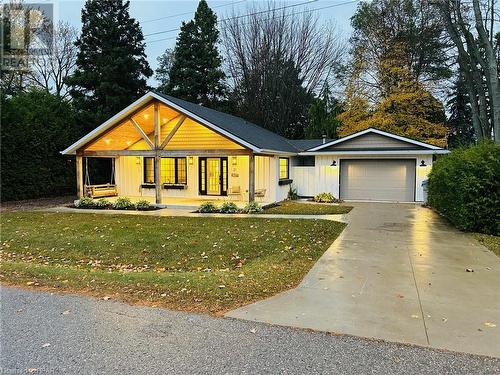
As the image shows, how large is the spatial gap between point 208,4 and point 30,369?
33.6m

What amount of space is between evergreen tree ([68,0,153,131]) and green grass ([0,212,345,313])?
12491 millimetres

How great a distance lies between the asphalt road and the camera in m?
2.97

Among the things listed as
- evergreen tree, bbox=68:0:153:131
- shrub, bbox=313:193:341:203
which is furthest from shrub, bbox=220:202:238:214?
evergreen tree, bbox=68:0:153:131

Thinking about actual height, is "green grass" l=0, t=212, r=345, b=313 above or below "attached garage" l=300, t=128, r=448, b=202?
below

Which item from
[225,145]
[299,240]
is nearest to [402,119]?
[225,145]

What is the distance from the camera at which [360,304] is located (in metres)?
4.43

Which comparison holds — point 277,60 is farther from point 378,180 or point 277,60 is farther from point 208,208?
point 208,208

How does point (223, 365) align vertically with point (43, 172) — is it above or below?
below

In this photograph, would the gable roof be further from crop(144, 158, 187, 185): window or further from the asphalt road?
the asphalt road

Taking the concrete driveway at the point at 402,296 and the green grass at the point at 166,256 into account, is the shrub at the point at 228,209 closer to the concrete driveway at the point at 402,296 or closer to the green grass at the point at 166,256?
the green grass at the point at 166,256

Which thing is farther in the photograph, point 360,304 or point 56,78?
point 56,78

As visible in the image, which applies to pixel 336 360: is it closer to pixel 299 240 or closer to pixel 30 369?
pixel 30 369

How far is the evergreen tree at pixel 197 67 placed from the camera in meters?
29.1

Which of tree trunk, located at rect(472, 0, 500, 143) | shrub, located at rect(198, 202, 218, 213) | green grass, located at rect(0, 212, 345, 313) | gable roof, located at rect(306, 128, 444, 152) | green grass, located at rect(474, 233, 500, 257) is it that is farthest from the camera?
gable roof, located at rect(306, 128, 444, 152)
